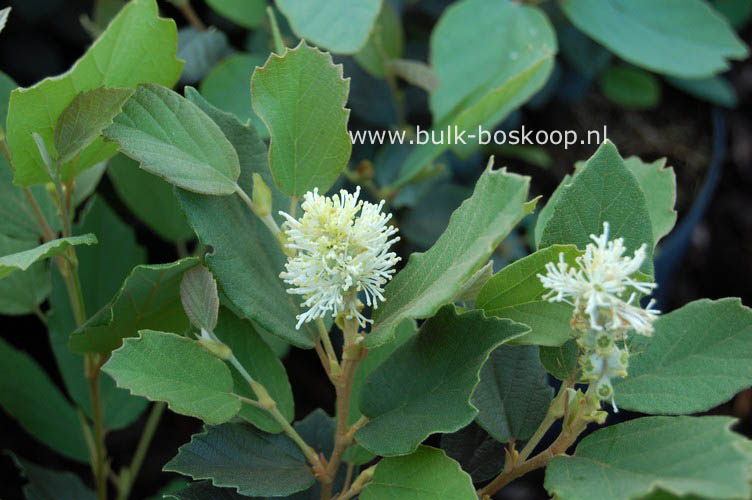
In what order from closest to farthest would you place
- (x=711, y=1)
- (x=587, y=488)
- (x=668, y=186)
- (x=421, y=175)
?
1. (x=587, y=488)
2. (x=668, y=186)
3. (x=421, y=175)
4. (x=711, y=1)

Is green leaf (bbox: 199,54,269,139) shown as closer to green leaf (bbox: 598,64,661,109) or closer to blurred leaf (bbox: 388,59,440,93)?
blurred leaf (bbox: 388,59,440,93)

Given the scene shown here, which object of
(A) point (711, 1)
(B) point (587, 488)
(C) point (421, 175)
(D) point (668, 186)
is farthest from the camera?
(A) point (711, 1)

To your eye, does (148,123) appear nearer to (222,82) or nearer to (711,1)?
(222,82)

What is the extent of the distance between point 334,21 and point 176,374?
1.43 feet

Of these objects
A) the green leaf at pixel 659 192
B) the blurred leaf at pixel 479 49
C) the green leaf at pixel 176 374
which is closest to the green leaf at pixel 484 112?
the blurred leaf at pixel 479 49

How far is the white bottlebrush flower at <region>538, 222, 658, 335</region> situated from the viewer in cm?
42

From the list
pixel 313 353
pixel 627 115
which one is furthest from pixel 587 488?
→ pixel 627 115

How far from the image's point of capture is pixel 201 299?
1.63ft

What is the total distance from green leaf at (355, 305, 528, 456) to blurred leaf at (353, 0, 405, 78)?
0.49 meters

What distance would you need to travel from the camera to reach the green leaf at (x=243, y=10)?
35.7 inches

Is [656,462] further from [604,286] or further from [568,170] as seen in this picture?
[568,170]

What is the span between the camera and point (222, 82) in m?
0.87

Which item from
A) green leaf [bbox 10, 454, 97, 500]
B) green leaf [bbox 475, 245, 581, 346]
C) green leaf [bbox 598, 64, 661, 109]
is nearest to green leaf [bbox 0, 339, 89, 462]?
green leaf [bbox 10, 454, 97, 500]

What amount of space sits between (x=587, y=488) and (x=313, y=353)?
774 millimetres
